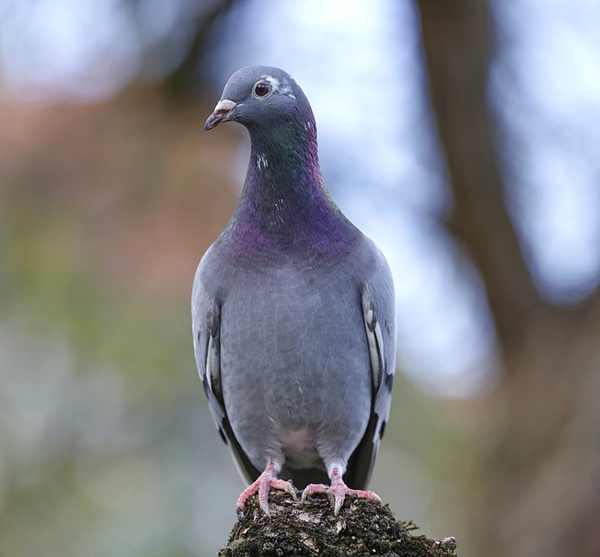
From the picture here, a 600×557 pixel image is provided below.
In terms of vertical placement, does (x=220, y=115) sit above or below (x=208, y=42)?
below

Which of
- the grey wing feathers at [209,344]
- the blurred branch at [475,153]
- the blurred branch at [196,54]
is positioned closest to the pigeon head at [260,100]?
the grey wing feathers at [209,344]

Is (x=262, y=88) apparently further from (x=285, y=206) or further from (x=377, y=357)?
(x=377, y=357)

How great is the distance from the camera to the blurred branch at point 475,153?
6.59 meters

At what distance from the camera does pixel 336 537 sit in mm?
3096

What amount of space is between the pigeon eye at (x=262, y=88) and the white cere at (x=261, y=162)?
1.07 ft

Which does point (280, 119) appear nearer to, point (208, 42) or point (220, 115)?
point (220, 115)

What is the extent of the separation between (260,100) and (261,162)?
33 cm

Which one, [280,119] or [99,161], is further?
[99,161]

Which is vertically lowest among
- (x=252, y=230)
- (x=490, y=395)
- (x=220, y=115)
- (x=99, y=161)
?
(x=252, y=230)

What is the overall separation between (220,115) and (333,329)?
1197 mm

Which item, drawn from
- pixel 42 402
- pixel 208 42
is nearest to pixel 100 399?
pixel 42 402

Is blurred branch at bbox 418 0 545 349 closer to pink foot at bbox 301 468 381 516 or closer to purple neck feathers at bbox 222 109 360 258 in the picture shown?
purple neck feathers at bbox 222 109 360 258

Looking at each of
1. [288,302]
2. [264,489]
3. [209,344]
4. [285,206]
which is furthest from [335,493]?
[285,206]

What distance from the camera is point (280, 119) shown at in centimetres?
424
